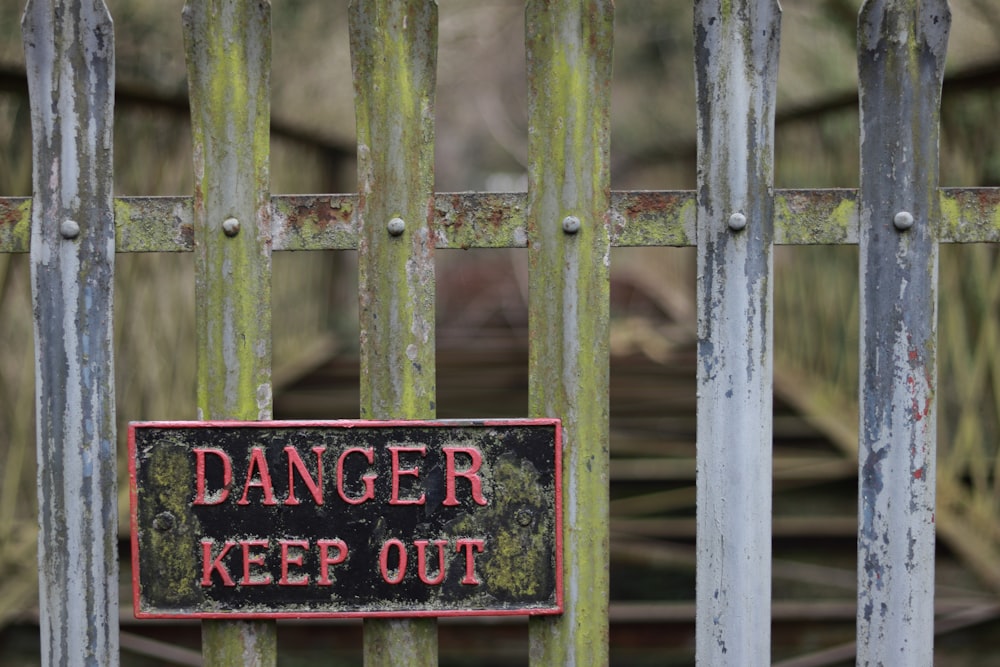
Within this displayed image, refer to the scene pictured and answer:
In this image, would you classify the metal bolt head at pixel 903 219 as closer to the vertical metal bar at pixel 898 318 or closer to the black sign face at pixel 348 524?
the vertical metal bar at pixel 898 318

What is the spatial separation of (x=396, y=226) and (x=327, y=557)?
2.40 feet

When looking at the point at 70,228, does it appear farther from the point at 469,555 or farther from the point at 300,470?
the point at 469,555

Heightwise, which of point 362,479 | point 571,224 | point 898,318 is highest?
point 571,224

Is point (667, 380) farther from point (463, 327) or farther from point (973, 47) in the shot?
point (463, 327)

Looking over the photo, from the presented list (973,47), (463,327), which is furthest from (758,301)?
(463,327)

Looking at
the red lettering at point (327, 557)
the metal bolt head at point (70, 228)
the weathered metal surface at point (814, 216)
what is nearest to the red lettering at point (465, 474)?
the red lettering at point (327, 557)

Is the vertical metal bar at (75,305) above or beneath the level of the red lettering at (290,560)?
above

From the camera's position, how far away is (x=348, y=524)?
2320 millimetres

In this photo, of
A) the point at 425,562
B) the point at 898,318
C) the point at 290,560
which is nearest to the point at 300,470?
the point at 290,560

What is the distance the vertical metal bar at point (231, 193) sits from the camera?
7.43ft

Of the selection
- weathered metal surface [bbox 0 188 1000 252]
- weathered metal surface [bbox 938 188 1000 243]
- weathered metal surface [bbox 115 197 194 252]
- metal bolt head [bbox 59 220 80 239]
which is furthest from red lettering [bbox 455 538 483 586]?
weathered metal surface [bbox 938 188 1000 243]

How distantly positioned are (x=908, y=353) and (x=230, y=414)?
147 centimetres

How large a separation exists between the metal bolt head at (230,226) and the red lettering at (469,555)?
0.82m

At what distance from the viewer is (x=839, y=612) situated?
149 inches
